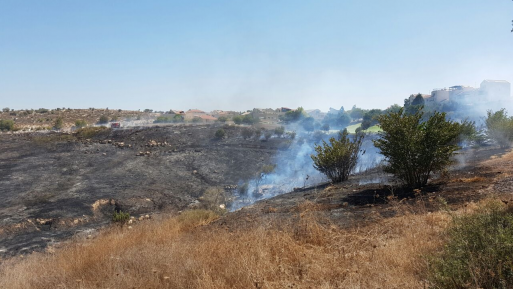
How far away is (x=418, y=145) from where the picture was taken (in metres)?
11.0

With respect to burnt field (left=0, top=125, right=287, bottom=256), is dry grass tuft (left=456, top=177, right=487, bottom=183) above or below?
above

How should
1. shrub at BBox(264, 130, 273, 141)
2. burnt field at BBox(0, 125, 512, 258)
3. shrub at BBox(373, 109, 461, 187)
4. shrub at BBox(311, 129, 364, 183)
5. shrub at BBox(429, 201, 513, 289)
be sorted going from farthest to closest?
shrub at BBox(264, 130, 273, 141), shrub at BBox(311, 129, 364, 183), shrub at BBox(373, 109, 461, 187), burnt field at BBox(0, 125, 512, 258), shrub at BBox(429, 201, 513, 289)

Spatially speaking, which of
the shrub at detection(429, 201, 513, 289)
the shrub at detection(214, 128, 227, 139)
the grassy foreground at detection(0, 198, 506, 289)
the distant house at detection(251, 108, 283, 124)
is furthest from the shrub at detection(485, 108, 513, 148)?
the distant house at detection(251, 108, 283, 124)

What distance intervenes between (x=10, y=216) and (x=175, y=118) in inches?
1780

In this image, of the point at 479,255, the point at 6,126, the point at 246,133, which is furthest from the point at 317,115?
the point at 479,255

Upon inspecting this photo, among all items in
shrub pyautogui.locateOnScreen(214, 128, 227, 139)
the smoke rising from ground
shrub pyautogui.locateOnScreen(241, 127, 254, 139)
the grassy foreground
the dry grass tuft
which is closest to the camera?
the grassy foreground

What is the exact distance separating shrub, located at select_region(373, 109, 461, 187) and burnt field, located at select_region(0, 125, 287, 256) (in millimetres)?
10039

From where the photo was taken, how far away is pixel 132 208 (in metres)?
16.5

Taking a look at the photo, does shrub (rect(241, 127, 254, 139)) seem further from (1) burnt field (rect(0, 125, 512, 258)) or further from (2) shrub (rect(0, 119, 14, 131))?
(2) shrub (rect(0, 119, 14, 131))

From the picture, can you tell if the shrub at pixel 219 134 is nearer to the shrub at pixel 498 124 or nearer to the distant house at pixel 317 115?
the shrub at pixel 498 124

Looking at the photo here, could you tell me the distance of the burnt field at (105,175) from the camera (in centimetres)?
1414

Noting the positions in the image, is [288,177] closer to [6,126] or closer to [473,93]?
[473,93]

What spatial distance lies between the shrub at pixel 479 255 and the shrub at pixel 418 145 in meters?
7.06

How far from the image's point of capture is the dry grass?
14.8 feet
